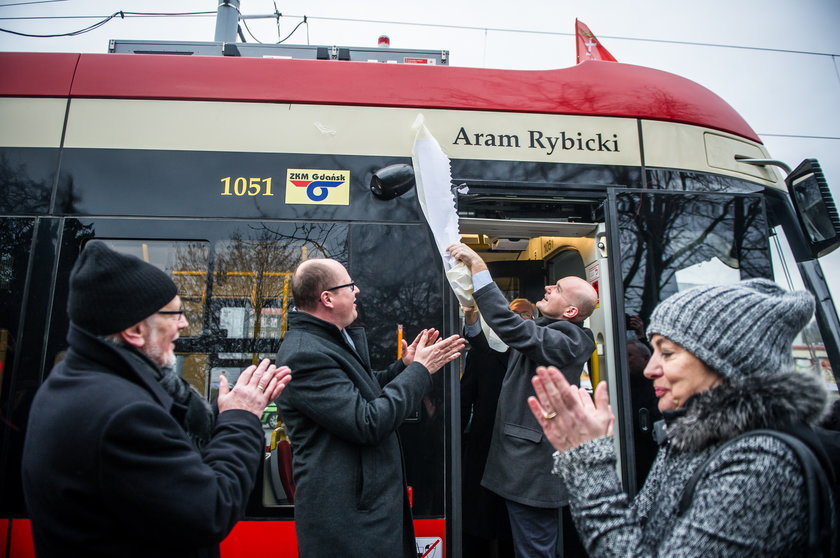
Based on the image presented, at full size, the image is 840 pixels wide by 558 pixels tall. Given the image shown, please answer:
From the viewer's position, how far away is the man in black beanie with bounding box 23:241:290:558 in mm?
1049

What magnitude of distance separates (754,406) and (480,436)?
220 cm

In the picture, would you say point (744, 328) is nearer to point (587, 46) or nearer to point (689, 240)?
point (689, 240)

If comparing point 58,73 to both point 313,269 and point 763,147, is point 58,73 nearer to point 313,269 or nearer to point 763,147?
point 313,269

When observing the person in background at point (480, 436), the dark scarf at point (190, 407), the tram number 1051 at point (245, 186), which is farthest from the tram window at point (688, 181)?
the dark scarf at point (190, 407)

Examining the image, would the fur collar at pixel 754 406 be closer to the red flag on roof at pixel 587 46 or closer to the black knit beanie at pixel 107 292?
the black knit beanie at pixel 107 292

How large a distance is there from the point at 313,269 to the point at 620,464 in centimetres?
185

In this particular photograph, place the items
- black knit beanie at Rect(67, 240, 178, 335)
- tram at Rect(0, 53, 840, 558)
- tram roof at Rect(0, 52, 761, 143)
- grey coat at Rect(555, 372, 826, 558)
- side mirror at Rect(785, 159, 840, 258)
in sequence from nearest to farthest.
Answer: grey coat at Rect(555, 372, 826, 558) < black knit beanie at Rect(67, 240, 178, 335) < tram at Rect(0, 53, 840, 558) < tram roof at Rect(0, 52, 761, 143) < side mirror at Rect(785, 159, 840, 258)

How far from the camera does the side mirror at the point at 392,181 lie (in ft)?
8.18

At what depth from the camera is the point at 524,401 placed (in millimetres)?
2516

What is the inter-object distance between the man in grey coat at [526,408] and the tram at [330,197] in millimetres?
214

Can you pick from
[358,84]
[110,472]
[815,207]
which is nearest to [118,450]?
[110,472]

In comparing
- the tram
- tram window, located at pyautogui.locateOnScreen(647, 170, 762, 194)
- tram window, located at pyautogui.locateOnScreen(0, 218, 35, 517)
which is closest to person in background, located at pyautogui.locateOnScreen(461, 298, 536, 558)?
the tram

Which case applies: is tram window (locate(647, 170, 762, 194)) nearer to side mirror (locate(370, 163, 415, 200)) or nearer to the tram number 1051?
side mirror (locate(370, 163, 415, 200))

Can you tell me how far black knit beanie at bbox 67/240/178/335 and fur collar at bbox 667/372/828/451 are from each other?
4.37 feet
